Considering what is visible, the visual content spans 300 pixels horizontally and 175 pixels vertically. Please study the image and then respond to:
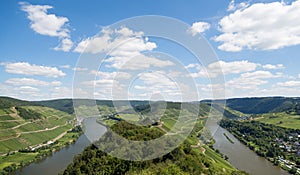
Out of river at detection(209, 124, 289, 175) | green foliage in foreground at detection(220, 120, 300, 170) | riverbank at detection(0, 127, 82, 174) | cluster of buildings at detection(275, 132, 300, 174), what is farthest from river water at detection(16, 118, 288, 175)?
cluster of buildings at detection(275, 132, 300, 174)

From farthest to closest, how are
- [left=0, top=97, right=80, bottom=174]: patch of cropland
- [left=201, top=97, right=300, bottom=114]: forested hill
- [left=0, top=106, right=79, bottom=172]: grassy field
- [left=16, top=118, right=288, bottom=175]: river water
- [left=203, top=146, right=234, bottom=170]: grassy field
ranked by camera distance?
[left=201, top=97, right=300, bottom=114]: forested hill → [left=0, top=106, right=79, bottom=172]: grassy field → [left=0, top=97, right=80, bottom=174]: patch of cropland → [left=16, top=118, right=288, bottom=175]: river water → [left=203, top=146, right=234, bottom=170]: grassy field

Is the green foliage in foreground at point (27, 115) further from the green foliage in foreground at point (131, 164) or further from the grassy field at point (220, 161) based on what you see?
the green foliage in foreground at point (131, 164)

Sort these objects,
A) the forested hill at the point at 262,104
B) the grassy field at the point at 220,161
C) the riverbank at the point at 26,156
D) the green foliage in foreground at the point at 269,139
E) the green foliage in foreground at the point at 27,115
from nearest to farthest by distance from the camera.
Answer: the grassy field at the point at 220,161 → the riverbank at the point at 26,156 → the green foliage in foreground at the point at 269,139 → the green foliage in foreground at the point at 27,115 → the forested hill at the point at 262,104

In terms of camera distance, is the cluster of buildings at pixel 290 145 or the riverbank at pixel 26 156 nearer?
the riverbank at pixel 26 156

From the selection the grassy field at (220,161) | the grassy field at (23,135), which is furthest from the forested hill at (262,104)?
the grassy field at (23,135)

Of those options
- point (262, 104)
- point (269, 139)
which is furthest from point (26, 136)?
point (262, 104)

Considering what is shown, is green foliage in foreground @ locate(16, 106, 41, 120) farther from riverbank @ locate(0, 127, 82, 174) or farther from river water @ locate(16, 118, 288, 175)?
river water @ locate(16, 118, 288, 175)

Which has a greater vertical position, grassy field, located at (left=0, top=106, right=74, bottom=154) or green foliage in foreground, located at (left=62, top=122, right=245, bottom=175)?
green foliage in foreground, located at (left=62, top=122, right=245, bottom=175)

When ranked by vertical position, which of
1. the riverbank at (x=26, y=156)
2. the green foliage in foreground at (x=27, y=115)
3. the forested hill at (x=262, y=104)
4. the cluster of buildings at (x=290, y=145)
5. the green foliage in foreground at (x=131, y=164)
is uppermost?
the forested hill at (x=262, y=104)

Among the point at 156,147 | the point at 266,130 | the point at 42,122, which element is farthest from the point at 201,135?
the point at 42,122
